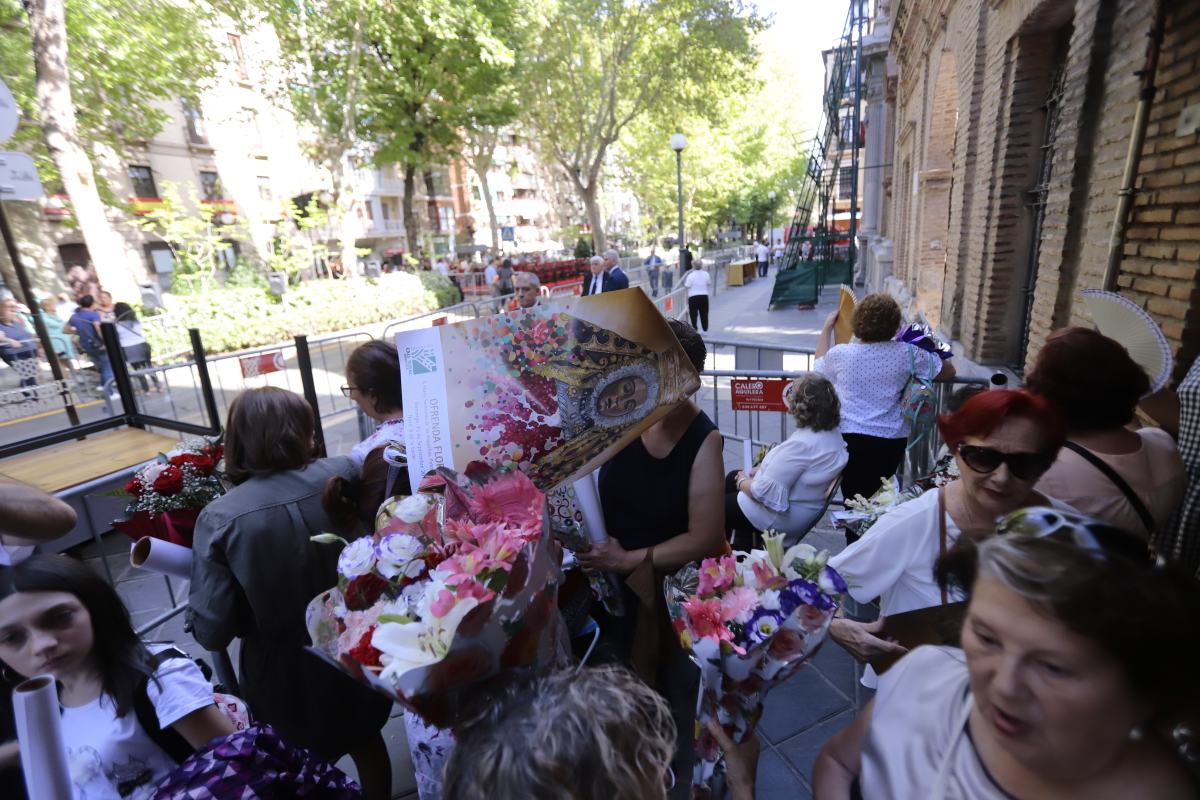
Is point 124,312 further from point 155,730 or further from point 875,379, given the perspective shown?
point 875,379

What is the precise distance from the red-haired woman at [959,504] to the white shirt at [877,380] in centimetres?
191

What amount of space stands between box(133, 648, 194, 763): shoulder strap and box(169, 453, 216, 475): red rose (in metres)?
1.14

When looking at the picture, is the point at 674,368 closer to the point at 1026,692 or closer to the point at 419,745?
the point at 1026,692

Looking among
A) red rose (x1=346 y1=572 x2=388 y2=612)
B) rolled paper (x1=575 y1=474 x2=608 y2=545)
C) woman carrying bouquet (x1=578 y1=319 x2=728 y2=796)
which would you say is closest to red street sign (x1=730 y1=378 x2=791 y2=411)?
woman carrying bouquet (x1=578 y1=319 x2=728 y2=796)

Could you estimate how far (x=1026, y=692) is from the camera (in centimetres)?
97

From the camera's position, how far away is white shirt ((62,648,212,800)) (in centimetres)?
143

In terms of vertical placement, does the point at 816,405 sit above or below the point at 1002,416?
below

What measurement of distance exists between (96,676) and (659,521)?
1670 mm

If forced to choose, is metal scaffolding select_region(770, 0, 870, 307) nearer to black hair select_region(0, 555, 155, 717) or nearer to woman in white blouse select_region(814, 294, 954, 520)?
woman in white blouse select_region(814, 294, 954, 520)

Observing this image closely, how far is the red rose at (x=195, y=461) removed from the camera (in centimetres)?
251

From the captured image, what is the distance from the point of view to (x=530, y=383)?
57.7 inches

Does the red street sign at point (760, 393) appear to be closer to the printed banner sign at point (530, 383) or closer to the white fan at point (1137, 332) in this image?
the white fan at point (1137, 332)

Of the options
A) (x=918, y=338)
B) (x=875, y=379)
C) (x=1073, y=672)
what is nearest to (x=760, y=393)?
(x=875, y=379)

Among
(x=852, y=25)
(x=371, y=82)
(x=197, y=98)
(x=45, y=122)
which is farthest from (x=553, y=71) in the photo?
(x=45, y=122)
